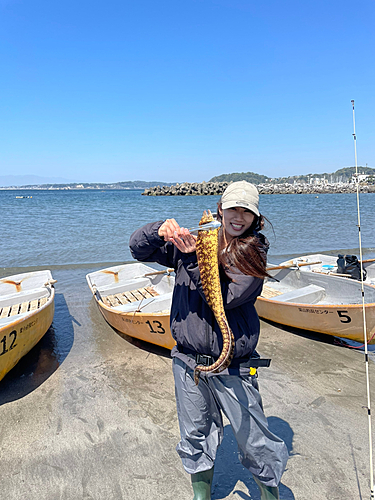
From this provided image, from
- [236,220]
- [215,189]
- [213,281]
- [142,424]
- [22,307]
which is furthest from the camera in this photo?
[215,189]

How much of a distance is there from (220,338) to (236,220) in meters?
0.76

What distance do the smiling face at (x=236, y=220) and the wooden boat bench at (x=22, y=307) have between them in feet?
18.2

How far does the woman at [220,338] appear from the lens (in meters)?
2.12

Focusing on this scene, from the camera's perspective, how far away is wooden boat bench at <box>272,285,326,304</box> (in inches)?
292

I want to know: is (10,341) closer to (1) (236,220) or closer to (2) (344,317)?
(1) (236,220)

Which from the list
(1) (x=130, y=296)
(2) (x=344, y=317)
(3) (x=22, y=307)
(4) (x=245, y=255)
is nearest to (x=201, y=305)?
(4) (x=245, y=255)

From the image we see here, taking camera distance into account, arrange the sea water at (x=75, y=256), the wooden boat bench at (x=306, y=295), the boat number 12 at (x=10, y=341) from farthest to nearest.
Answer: the wooden boat bench at (x=306, y=295), the sea water at (x=75, y=256), the boat number 12 at (x=10, y=341)

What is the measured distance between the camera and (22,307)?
7016 mm

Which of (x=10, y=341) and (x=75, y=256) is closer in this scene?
(x=10, y=341)

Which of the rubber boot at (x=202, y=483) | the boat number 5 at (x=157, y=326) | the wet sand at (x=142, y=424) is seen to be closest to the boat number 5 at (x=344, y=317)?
the wet sand at (x=142, y=424)

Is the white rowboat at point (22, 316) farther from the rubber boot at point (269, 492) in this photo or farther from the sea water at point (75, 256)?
the rubber boot at point (269, 492)

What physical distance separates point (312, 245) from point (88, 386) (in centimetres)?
1615

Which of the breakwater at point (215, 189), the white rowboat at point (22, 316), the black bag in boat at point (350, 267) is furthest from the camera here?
the breakwater at point (215, 189)

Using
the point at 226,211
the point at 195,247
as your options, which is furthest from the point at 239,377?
the point at 226,211
